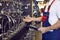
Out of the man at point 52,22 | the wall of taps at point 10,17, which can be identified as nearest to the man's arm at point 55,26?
the man at point 52,22

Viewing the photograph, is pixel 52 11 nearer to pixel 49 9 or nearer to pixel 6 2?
pixel 49 9

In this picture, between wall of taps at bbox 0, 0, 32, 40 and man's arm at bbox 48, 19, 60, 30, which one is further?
wall of taps at bbox 0, 0, 32, 40

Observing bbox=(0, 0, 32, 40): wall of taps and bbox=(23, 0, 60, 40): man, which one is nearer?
bbox=(23, 0, 60, 40): man

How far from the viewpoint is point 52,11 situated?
1.92 meters

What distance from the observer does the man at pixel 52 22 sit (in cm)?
187

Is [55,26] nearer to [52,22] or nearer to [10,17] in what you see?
[52,22]

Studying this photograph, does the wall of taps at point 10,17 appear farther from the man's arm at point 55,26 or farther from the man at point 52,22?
the man's arm at point 55,26

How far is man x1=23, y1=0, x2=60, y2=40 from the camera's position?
6.15ft

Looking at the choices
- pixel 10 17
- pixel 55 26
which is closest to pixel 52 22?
pixel 55 26

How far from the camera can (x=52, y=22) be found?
1.94 meters

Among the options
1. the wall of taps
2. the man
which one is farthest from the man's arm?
the wall of taps

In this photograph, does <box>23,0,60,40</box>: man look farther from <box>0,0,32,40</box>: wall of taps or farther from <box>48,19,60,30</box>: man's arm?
<box>0,0,32,40</box>: wall of taps

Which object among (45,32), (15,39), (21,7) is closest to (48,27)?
(45,32)

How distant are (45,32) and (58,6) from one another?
0.31 meters
